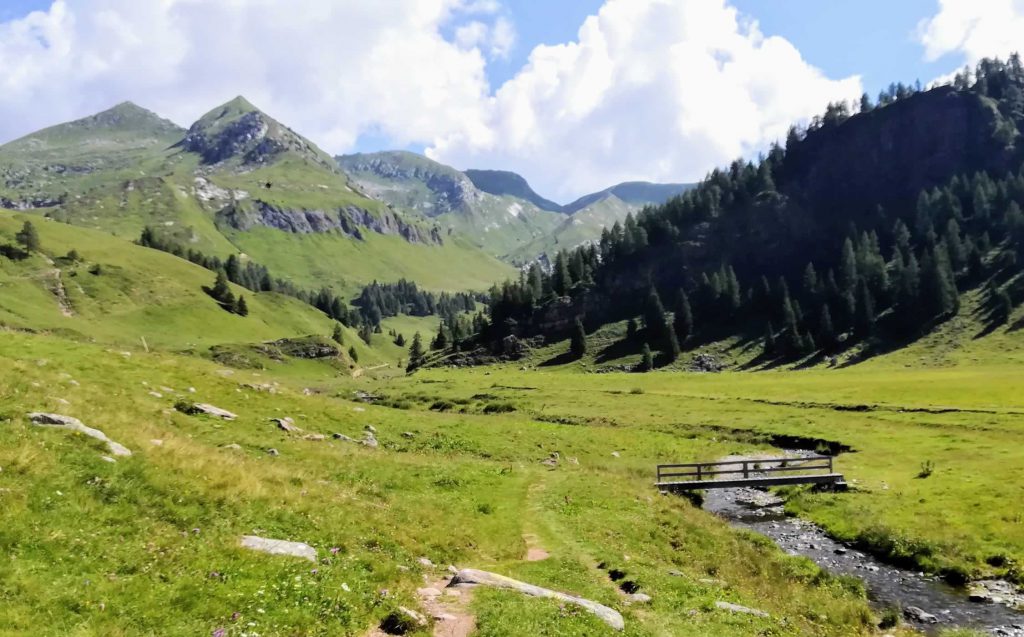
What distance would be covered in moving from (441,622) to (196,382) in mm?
34026

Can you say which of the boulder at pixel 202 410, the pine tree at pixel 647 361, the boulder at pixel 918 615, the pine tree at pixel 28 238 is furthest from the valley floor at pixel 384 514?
the pine tree at pixel 28 238

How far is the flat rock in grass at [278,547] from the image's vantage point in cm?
1608

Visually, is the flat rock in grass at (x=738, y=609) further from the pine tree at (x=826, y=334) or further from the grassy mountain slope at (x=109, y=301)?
the pine tree at (x=826, y=334)

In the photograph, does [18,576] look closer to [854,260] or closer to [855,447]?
[855,447]

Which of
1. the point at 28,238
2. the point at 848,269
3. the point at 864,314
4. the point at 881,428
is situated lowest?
the point at 881,428

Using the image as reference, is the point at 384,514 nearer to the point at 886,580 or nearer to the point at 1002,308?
the point at 886,580

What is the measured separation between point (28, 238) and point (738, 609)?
726ft

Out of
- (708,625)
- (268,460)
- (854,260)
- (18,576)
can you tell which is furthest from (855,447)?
(854,260)

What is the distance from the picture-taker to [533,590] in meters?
18.0

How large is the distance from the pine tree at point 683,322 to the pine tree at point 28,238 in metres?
197

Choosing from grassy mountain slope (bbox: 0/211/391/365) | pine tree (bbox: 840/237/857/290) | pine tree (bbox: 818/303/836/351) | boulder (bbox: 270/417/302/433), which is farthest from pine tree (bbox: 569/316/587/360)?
boulder (bbox: 270/417/302/433)

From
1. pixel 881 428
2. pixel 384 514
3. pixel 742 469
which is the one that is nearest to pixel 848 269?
pixel 881 428

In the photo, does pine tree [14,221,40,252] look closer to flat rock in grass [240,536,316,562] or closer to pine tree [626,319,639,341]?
pine tree [626,319,639,341]

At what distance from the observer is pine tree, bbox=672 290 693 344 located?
19175cm
